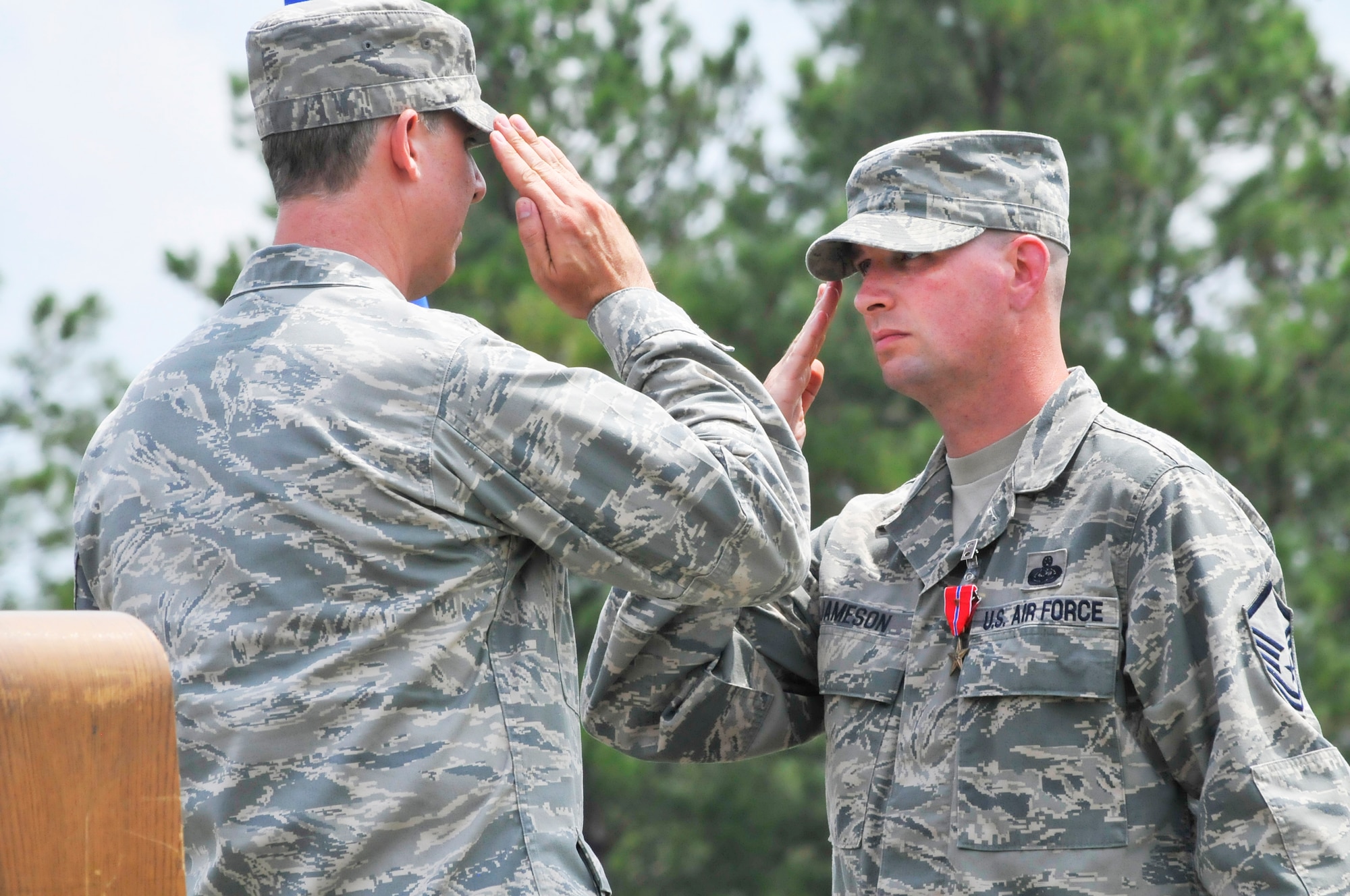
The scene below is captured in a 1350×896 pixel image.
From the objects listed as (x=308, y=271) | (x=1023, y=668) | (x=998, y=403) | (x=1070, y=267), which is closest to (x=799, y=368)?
(x=998, y=403)

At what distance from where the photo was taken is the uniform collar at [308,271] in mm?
2018

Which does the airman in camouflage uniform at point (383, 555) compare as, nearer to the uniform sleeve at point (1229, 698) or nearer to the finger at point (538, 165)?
the finger at point (538, 165)

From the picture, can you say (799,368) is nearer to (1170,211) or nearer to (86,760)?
(86,760)

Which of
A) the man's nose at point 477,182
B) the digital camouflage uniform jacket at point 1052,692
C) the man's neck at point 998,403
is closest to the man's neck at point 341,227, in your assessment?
the man's nose at point 477,182

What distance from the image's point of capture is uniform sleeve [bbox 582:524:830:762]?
109 inches

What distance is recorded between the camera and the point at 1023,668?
2.46 meters

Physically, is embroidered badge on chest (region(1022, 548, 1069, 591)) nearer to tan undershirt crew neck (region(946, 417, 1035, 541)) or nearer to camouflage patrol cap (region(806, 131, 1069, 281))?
tan undershirt crew neck (region(946, 417, 1035, 541))

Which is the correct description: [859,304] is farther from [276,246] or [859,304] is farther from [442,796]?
[442,796]

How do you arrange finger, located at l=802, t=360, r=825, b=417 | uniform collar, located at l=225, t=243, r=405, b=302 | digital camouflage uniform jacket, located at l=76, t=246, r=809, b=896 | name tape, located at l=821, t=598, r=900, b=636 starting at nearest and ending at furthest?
digital camouflage uniform jacket, located at l=76, t=246, r=809, b=896, uniform collar, located at l=225, t=243, r=405, b=302, name tape, located at l=821, t=598, r=900, b=636, finger, located at l=802, t=360, r=825, b=417

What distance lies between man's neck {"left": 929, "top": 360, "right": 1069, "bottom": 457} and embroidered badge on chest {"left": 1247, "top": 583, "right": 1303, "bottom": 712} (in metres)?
0.57

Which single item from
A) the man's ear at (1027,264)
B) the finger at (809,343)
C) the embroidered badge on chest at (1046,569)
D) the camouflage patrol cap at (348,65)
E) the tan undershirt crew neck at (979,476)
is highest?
the camouflage patrol cap at (348,65)

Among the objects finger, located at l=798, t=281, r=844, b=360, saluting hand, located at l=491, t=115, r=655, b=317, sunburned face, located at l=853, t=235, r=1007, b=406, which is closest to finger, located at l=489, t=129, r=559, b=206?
saluting hand, located at l=491, t=115, r=655, b=317

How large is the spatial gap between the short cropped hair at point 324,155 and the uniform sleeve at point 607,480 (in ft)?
1.09

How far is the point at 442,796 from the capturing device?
1.80 metres
